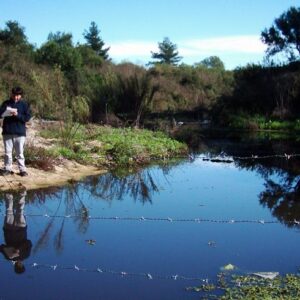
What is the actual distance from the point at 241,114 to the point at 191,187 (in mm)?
20163

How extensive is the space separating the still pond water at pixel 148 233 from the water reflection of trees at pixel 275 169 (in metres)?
0.04

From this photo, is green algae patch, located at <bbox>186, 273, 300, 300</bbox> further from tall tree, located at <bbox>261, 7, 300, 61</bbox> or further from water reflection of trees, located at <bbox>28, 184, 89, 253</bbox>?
tall tree, located at <bbox>261, 7, 300, 61</bbox>

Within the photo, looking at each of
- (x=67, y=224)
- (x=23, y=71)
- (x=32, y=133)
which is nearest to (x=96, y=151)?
(x=32, y=133)

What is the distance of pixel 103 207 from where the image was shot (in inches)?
372

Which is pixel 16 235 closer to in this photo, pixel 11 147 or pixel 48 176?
pixel 11 147

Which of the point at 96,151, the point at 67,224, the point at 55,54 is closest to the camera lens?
the point at 67,224

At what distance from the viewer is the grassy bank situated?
1242 cm

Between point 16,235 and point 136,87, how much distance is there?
17.0 metres

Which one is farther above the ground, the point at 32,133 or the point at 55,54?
the point at 55,54

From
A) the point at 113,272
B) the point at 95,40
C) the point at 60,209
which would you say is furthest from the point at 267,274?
the point at 95,40

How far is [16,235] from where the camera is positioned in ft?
24.3

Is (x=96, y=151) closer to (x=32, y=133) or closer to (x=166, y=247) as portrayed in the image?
(x=32, y=133)

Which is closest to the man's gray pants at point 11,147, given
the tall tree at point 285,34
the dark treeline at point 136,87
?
the dark treeline at point 136,87

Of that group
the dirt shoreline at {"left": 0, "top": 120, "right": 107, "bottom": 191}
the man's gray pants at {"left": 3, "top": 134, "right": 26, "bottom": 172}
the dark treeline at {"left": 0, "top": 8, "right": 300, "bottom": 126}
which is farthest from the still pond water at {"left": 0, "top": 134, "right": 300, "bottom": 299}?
the dark treeline at {"left": 0, "top": 8, "right": 300, "bottom": 126}
